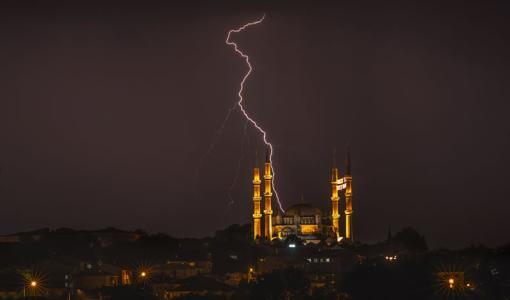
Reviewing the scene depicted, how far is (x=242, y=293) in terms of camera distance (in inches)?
2608

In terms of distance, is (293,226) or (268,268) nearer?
(268,268)

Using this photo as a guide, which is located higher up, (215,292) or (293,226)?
(293,226)

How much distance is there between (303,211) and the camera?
104 meters

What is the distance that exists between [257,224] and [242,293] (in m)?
36.3

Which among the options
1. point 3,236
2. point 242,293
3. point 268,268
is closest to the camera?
point 242,293

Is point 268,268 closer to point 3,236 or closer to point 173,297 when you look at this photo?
point 173,297

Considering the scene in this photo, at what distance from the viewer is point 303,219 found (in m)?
104

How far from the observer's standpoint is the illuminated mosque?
102 m

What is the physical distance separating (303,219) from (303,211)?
2.23 feet

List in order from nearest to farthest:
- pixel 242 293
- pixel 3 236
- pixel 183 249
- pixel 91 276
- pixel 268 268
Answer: pixel 242 293
pixel 91 276
pixel 268 268
pixel 183 249
pixel 3 236

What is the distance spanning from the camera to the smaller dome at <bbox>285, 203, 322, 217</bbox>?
10431 centimetres

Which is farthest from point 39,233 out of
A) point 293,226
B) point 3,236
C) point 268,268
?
point 268,268

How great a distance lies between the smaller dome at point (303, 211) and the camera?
10431 centimetres

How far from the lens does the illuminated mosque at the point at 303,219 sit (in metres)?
102
